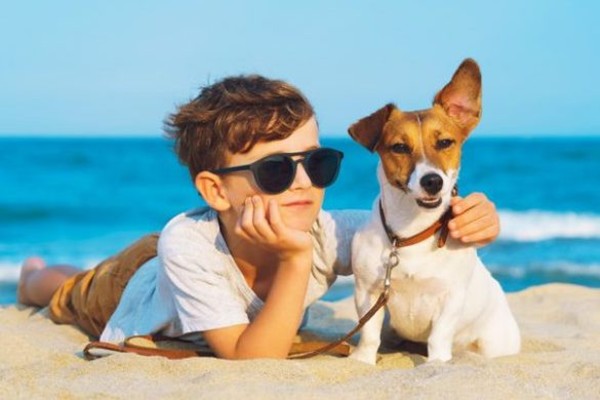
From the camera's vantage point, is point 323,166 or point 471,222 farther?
point 323,166

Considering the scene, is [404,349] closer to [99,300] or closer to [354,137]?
[354,137]

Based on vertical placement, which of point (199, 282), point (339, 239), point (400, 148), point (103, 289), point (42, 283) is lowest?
point (42, 283)

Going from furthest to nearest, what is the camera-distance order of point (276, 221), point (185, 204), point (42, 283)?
point (185, 204) < point (42, 283) < point (276, 221)

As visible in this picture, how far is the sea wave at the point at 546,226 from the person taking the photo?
12.8 meters

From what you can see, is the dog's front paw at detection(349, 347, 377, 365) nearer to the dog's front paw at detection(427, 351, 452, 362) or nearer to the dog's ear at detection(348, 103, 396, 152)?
the dog's front paw at detection(427, 351, 452, 362)

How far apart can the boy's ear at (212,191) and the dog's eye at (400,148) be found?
2.58ft

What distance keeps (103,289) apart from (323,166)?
5.73 ft

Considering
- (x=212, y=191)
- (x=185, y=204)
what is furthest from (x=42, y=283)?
(x=185, y=204)

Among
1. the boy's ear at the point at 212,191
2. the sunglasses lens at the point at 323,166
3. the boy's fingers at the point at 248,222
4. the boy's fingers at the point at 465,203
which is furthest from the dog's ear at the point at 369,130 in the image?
the boy's ear at the point at 212,191

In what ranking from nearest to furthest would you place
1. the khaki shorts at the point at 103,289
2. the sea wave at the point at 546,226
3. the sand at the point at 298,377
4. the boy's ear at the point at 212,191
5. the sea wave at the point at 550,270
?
the sand at the point at 298,377 < the boy's ear at the point at 212,191 < the khaki shorts at the point at 103,289 < the sea wave at the point at 550,270 < the sea wave at the point at 546,226

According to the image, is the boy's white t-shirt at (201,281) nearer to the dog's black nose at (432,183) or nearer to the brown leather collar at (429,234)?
the brown leather collar at (429,234)

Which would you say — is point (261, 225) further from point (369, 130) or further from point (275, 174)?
point (369, 130)

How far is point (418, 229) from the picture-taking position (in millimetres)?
3412

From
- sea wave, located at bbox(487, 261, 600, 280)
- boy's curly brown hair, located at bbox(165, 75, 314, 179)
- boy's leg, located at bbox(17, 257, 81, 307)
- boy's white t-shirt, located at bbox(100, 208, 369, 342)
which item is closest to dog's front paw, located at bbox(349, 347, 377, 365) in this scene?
boy's white t-shirt, located at bbox(100, 208, 369, 342)
